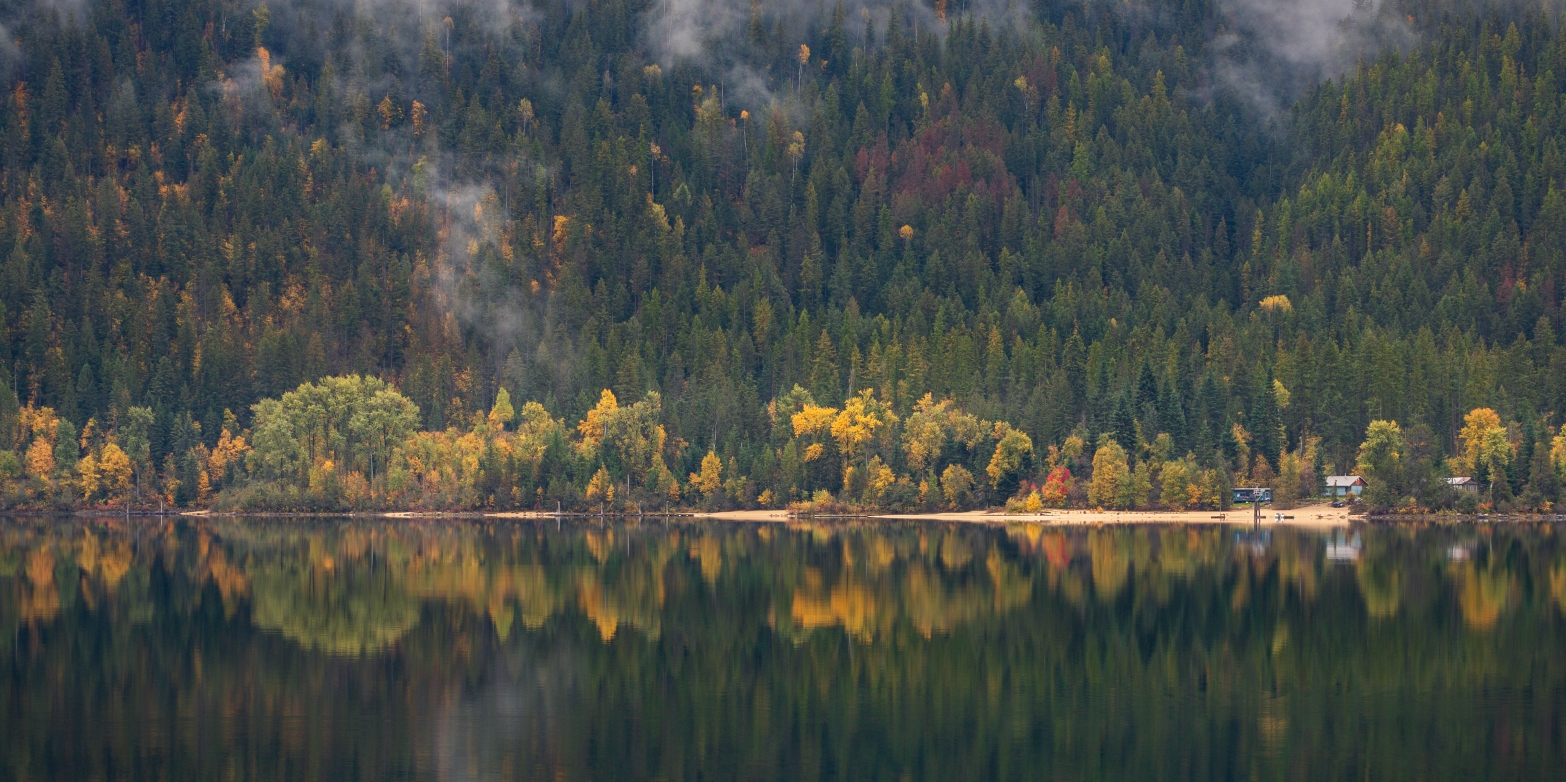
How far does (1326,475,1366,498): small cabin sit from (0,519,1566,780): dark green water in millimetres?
61917

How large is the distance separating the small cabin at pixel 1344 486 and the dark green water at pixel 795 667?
6192 centimetres

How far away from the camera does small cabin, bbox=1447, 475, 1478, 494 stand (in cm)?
17238

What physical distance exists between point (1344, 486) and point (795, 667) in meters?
129

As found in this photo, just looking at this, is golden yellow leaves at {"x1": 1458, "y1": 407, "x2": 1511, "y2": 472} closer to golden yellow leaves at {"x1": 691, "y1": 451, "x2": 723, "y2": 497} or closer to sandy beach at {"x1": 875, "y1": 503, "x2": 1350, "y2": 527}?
sandy beach at {"x1": 875, "y1": 503, "x2": 1350, "y2": 527}

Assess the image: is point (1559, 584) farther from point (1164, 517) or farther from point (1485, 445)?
point (1164, 517)

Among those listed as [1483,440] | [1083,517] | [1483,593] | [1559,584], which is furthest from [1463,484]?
[1483,593]

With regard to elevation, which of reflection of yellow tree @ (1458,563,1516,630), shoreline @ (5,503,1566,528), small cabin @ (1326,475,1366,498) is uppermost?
small cabin @ (1326,475,1366,498)

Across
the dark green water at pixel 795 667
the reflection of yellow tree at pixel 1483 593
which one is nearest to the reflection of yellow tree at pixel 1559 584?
the dark green water at pixel 795 667

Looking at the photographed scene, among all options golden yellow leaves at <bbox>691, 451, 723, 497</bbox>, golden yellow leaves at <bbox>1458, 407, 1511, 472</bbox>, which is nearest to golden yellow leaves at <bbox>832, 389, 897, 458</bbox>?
golden yellow leaves at <bbox>691, 451, 723, 497</bbox>

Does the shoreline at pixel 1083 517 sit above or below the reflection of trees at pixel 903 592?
above

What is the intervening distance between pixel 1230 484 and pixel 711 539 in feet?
206

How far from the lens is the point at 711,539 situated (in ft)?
482

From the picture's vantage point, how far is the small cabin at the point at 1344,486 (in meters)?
182

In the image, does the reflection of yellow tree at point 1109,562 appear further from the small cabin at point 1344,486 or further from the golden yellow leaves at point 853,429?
the golden yellow leaves at point 853,429
